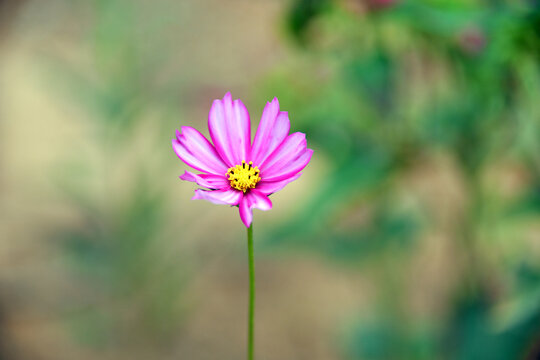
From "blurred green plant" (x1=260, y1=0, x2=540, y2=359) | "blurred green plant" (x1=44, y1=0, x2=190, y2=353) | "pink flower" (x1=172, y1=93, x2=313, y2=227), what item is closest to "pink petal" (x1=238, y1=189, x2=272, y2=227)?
"pink flower" (x1=172, y1=93, x2=313, y2=227)

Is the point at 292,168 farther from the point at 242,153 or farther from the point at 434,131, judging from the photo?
the point at 434,131

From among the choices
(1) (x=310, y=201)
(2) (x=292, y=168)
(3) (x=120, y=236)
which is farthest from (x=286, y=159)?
(3) (x=120, y=236)

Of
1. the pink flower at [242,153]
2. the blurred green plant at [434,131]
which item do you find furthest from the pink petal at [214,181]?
the blurred green plant at [434,131]

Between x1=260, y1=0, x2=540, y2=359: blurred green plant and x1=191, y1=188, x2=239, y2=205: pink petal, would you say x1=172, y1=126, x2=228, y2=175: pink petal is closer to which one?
x1=191, y1=188, x2=239, y2=205: pink petal

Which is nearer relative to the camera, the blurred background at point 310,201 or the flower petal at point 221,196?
the flower petal at point 221,196

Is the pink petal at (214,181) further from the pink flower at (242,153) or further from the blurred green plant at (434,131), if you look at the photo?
the blurred green plant at (434,131)
